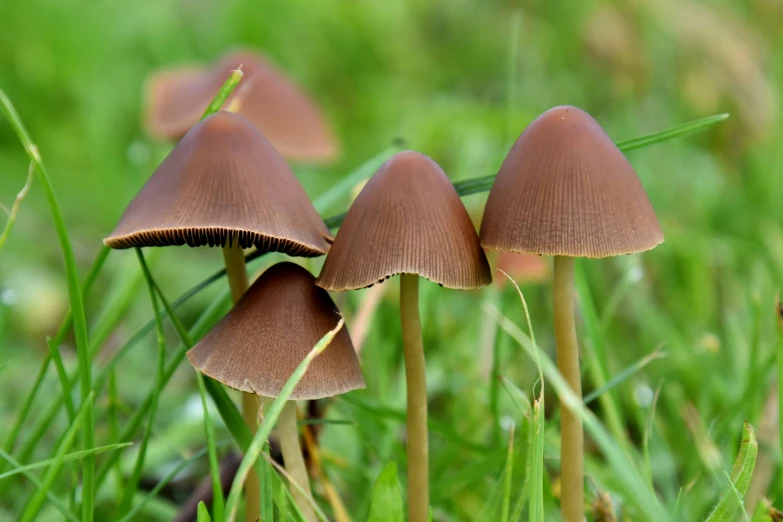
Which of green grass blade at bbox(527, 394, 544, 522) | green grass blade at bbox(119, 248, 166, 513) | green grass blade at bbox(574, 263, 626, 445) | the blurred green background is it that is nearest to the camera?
green grass blade at bbox(527, 394, 544, 522)

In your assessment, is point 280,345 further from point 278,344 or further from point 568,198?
point 568,198

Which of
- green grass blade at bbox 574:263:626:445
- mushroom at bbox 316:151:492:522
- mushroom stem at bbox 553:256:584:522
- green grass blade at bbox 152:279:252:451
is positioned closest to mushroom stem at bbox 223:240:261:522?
green grass blade at bbox 152:279:252:451

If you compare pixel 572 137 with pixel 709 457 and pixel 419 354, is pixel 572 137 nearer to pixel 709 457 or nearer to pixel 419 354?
pixel 419 354

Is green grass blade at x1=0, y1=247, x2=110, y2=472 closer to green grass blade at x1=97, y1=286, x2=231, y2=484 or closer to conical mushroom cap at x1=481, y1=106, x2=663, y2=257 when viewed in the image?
green grass blade at x1=97, y1=286, x2=231, y2=484

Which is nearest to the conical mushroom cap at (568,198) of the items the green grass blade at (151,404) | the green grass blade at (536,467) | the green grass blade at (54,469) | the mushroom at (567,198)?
the mushroom at (567,198)

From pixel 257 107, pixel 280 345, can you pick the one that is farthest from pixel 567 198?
pixel 257 107
